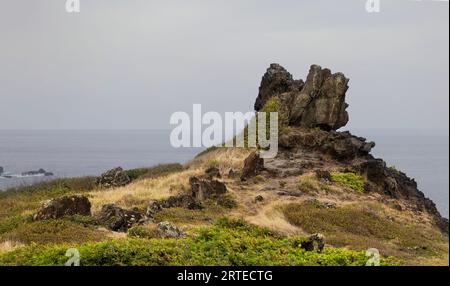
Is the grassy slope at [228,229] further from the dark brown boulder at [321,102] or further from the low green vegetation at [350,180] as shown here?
the dark brown boulder at [321,102]

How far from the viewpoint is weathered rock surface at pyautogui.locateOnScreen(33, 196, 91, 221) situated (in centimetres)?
2075

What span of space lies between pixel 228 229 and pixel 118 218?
13.5 feet

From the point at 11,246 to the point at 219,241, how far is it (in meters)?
5.83

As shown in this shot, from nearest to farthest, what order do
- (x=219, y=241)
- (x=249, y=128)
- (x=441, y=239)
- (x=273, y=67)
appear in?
1. (x=219, y=241)
2. (x=441, y=239)
3. (x=249, y=128)
4. (x=273, y=67)

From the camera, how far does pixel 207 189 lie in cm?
2828

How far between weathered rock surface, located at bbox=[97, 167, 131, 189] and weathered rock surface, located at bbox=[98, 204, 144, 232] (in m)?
14.6

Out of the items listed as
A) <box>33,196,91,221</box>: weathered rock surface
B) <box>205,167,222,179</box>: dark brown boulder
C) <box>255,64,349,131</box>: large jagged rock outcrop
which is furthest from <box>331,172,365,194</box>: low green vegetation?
<box>33,196,91,221</box>: weathered rock surface

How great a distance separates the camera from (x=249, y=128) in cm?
4194

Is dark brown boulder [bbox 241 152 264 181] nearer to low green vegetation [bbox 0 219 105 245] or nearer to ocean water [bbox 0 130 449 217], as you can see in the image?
low green vegetation [bbox 0 219 105 245]

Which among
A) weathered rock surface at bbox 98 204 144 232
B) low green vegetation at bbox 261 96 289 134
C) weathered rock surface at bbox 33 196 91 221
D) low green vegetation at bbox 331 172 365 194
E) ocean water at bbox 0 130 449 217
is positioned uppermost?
low green vegetation at bbox 261 96 289 134

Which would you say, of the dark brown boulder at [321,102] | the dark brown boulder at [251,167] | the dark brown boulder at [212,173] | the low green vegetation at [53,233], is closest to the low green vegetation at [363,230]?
the dark brown boulder at [251,167]

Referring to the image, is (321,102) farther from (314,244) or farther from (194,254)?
(194,254)
